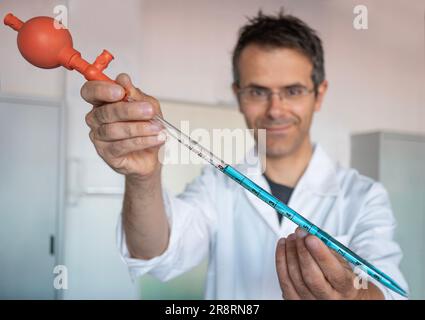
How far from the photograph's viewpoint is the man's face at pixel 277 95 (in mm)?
664

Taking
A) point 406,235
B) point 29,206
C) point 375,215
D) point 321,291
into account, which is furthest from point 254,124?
point 406,235

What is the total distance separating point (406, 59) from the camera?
5.22 ft

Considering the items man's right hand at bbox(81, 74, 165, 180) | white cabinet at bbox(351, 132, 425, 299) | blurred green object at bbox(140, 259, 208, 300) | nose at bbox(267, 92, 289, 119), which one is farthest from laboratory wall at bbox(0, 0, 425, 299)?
man's right hand at bbox(81, 74, 165, 180)

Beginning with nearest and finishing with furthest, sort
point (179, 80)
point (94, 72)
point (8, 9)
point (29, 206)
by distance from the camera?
point (94, 72)
point (8, 9)
point (29, 206)
point (179, 80)

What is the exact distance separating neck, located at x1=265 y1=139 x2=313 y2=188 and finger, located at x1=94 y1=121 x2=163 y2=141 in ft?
1.31

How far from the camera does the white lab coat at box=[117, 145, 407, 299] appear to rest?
0.56 meters

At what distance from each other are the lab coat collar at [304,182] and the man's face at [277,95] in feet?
0.16

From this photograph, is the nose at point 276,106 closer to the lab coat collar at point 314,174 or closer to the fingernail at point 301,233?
the lab coat collar at point 314,174

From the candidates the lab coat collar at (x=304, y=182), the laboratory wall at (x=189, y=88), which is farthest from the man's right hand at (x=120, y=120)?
the laboratory wall at (x=189, y=88)

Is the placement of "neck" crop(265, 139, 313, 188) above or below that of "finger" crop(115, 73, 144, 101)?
below

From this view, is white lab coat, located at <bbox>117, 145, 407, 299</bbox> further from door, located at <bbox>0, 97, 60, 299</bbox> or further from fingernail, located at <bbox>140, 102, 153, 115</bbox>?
door, located at <bbox>0, 97, 60, 299</bbox>

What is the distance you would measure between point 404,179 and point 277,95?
3.65 ft

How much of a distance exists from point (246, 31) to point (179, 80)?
79 centimetres

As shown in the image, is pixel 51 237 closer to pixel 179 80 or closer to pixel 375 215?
pixel 179 80
